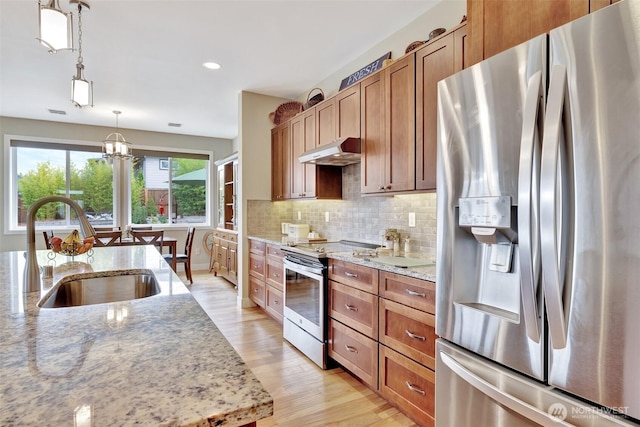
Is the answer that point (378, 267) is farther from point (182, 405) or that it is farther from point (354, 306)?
point (182, 405)

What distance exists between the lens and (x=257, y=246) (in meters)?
4.10

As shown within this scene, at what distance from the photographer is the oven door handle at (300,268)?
2709 mm

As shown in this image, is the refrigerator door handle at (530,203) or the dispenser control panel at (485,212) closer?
the refrigerator door handle at (530,203)

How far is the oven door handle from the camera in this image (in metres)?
2.71

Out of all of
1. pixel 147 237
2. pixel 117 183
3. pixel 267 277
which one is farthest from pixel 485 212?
pixel 117 183

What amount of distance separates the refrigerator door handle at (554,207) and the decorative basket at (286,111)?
362cm

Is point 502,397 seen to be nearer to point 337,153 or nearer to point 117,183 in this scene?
point 337,153

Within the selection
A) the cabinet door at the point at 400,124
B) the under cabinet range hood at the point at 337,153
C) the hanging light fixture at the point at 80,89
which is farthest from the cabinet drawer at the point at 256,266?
the hanging light fixture at the point at 80,89

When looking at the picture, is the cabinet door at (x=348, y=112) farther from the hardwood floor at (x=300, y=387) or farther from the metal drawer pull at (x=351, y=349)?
the hardwood floor at (x=300, y=387)

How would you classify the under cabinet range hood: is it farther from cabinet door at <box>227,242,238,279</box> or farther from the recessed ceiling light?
cabinet door at <box>227,242,238,279</box>

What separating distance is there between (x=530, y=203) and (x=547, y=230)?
91 mm

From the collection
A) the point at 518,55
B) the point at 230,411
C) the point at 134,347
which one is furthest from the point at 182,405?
the point at 518,55

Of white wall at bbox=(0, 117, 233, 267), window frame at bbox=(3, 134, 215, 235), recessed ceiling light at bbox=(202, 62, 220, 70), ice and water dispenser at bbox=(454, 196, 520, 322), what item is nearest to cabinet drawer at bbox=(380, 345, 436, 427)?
ice and water dispenser at bbox=(454, 196, 520, 322)

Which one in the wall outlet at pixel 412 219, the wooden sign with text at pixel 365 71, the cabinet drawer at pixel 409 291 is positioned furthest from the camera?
the wooden sign with text at pixel 365 71
